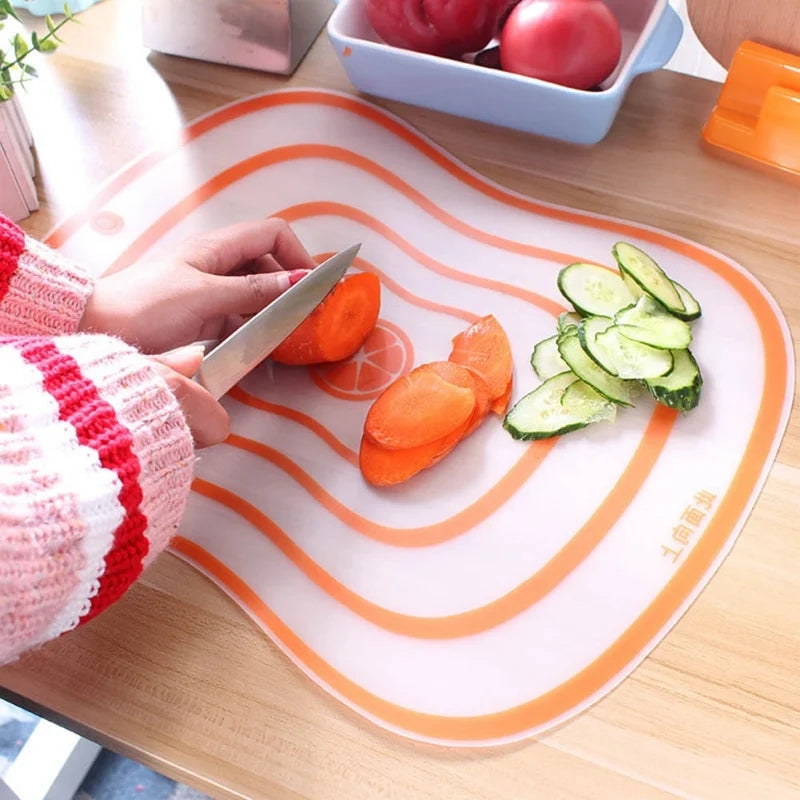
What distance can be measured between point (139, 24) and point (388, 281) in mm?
455

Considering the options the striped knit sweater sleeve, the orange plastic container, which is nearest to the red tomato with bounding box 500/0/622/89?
the orange plastic container

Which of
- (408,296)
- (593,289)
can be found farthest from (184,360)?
(593,289)

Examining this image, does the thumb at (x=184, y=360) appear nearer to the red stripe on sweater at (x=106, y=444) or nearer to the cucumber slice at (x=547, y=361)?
the red stripe on sweater at (x=106, y=444)

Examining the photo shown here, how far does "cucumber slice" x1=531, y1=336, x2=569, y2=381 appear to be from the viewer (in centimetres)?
78

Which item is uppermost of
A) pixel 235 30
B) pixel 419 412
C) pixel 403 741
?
pixel 235 30

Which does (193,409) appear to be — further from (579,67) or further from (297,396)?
(579,67)

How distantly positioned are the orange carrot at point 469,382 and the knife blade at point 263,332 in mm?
104

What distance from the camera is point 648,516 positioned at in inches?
27.6

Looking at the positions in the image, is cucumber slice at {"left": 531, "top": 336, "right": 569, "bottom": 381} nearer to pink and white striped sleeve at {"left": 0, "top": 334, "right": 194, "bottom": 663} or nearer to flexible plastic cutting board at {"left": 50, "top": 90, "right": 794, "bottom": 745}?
flexible plastic cutting board at {"left": 50, "top": 90, "right": 794, "bottom": 745}

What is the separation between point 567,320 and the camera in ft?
2.62

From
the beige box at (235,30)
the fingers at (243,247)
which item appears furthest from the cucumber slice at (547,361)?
the beige box at (235,30)

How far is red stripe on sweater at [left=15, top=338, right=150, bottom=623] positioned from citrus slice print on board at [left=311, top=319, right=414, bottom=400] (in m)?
0.24

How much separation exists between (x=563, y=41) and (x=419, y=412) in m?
0.36

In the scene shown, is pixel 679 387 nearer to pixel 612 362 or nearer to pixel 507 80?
pixel 612 362
